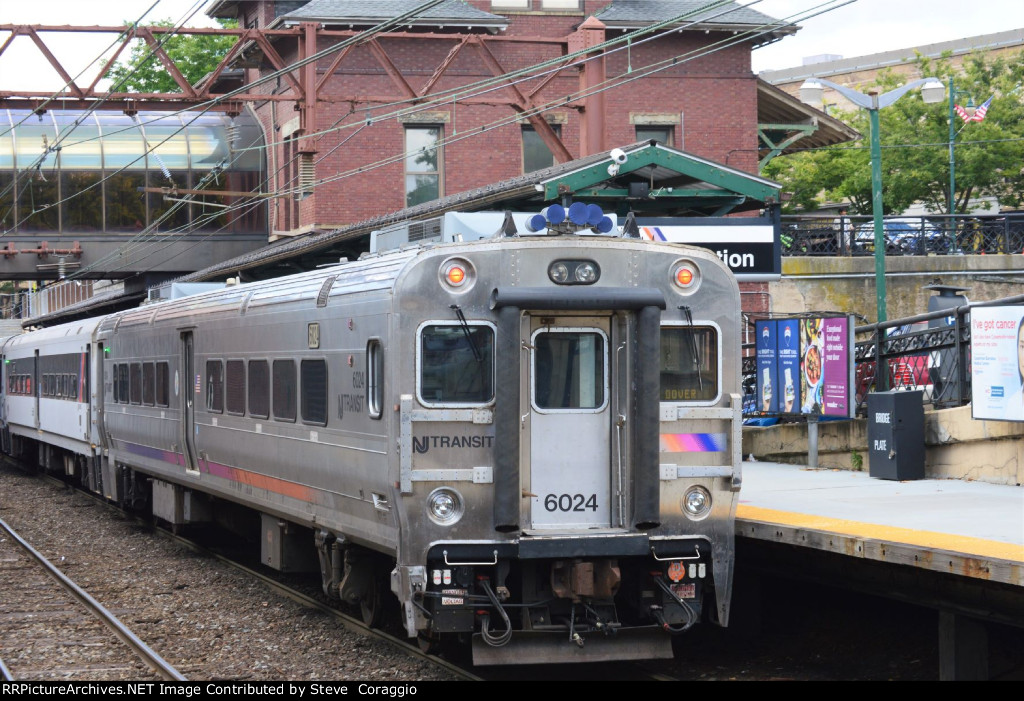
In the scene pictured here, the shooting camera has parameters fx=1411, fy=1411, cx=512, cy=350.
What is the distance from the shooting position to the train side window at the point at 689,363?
9.60 meters

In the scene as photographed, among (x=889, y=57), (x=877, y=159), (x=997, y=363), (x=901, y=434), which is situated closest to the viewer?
(x=997, y=363)

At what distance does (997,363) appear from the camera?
1238cm

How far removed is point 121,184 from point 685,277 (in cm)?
2858

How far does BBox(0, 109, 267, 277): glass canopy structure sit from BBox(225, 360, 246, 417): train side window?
21.4 metres

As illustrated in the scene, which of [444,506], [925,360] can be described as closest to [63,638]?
[444,506]

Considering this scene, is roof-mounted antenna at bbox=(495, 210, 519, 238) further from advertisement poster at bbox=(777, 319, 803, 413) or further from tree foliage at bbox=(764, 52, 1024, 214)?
tree foliage at bbox=(764, 52, 1024, 214)

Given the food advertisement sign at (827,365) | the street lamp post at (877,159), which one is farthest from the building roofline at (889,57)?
the food advertisement sign at (827,365)

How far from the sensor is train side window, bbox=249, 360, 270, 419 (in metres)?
12.5

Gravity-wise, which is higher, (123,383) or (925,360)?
(925,360)

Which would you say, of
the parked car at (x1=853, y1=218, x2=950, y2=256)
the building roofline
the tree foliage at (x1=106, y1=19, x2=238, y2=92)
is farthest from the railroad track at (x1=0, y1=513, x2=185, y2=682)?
the building roofline

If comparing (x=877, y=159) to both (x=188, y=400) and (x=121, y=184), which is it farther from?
(x=121, y=184)

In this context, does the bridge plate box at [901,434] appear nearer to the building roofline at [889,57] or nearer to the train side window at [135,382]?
the train side window at [135,382]

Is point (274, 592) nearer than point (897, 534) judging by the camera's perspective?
No

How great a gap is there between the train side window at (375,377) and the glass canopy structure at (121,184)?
25.6 meters
